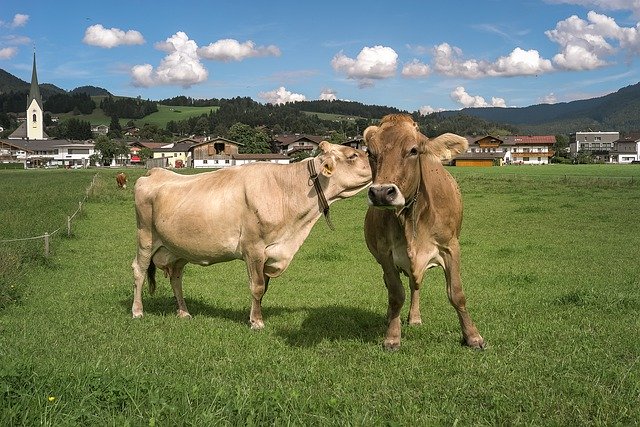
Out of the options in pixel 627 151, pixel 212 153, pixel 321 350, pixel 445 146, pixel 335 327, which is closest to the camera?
pixel 445 146

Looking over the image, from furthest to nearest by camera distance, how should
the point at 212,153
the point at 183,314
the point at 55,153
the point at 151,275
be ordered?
the point at 55,153
the point at 212,153
the point at 151,275
the point at 183,314

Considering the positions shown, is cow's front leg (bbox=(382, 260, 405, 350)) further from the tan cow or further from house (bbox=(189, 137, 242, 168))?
house (bbox=(189, 137, 242, 168))

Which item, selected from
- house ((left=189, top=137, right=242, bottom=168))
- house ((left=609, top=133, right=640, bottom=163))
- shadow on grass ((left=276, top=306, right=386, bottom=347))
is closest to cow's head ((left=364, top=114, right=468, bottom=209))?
shadow on grass ((left=276, top=306, right=386, bottom=347))

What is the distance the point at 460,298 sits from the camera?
709cm

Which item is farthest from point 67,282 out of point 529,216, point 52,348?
point 529,216

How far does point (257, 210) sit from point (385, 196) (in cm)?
317

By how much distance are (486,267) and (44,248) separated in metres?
10.9

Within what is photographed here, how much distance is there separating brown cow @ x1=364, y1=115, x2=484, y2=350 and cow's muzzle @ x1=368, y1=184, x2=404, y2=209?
0.81ft

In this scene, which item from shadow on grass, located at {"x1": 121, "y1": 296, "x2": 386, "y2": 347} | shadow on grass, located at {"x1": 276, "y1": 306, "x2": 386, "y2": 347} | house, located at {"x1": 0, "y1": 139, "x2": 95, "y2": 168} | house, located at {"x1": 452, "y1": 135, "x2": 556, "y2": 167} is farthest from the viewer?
house, located at {"x1": 0, "y1": 139, "x2": 95, "y2": 168}

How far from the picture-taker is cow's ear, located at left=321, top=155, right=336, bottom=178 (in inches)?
337

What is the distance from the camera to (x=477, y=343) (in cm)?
701

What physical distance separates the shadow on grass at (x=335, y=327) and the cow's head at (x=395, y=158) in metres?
2.31

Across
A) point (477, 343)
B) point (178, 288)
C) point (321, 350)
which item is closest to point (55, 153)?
point (178, 288)

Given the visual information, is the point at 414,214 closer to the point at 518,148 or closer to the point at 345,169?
the point at 345,169
